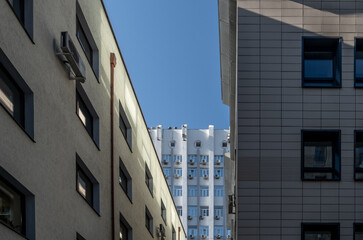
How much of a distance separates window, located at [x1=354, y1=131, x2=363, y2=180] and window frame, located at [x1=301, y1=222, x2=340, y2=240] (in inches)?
68.4

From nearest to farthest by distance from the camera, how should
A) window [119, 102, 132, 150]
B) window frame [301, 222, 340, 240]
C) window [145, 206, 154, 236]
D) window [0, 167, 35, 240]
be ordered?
window [0, 167, 35, 240] < window frame [301, 222, 340, 240] < window [119, 102, 132, 150] < window [145, 206, 154, 236]

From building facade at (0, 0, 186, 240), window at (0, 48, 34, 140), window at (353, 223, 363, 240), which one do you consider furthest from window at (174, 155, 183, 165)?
window at (0, 48, 34, 140)

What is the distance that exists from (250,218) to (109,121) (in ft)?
20.7

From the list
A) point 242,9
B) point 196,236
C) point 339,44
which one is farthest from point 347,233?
point 196,236

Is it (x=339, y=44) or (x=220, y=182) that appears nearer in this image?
(x=339, y=44)

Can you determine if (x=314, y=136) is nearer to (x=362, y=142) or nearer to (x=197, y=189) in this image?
(x=362, y=142)

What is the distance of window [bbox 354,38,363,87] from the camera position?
19.5m

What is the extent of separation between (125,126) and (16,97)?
493 inches

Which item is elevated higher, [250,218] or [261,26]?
[261,26]

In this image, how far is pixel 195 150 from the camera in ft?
266

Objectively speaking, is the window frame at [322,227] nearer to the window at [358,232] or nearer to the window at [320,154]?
the window at [358,232]

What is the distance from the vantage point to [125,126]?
991 inches

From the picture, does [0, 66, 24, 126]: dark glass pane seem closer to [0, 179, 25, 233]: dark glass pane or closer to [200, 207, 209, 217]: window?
[0, 179, 25, 233]: dark glass pane

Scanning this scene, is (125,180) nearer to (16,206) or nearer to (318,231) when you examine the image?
(318,231)
